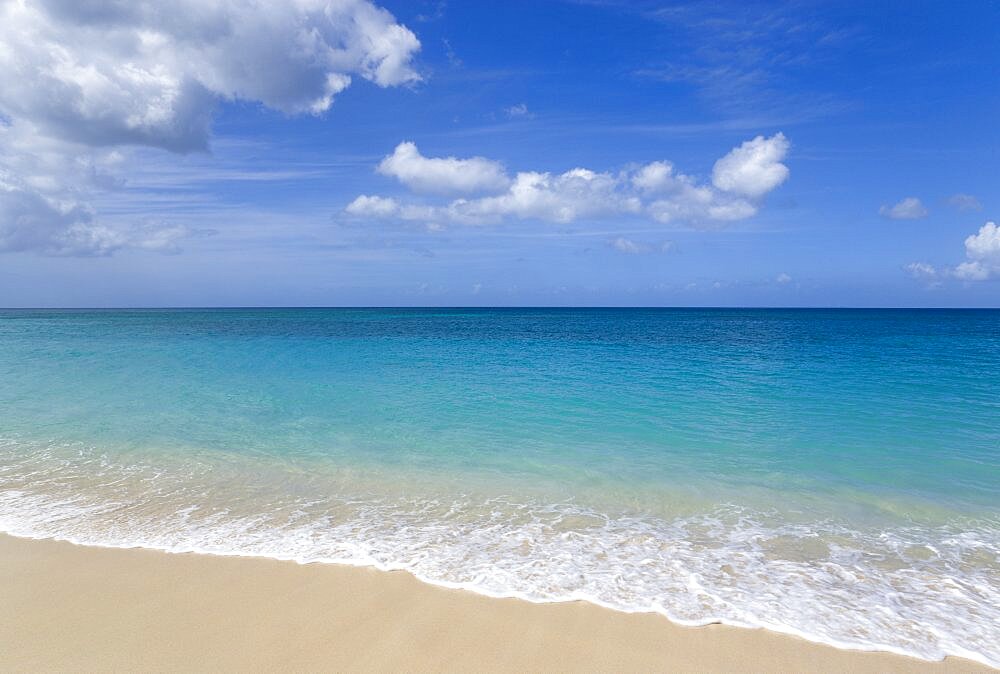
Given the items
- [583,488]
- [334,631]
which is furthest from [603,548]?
[334,631]

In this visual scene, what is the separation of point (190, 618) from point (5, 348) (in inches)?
1500

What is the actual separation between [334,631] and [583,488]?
4.31 meters

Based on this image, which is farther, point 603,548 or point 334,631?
point 603,548

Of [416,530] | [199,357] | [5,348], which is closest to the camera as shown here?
[416,530]

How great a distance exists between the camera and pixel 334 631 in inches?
169

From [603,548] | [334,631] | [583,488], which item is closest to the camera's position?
[334,631]

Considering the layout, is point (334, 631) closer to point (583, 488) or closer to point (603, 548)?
point (603, 548)

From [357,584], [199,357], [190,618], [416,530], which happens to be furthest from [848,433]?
[199,357]

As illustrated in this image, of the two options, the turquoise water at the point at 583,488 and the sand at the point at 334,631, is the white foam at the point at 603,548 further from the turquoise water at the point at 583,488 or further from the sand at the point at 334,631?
the sand at the point at 334,631

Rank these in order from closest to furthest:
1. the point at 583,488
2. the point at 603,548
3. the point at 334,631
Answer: the point at 334,631 < the point at 603,548 < the point at 583,488

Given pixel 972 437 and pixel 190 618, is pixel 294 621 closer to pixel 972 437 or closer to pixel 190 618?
pixel 190 618

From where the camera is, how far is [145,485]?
25.9ft

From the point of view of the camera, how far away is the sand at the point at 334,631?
12.9ft

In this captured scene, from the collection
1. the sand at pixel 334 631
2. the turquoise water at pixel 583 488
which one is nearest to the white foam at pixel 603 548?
the turquoise water at pixel 583 488
